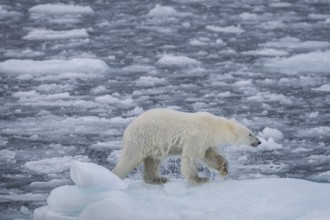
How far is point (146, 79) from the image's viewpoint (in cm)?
1144

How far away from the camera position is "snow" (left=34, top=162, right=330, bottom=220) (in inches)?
206

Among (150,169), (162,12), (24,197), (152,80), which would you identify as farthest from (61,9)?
(150,169)

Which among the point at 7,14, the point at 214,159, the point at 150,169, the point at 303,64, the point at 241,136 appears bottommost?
the point at 7,14

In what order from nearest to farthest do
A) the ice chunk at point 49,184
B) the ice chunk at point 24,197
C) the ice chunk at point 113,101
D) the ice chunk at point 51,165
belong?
the ice chunk at point 24,197, the ice chunk at point 49,184, the ice chunk at point 51,165, the ice chunk at point 113,101

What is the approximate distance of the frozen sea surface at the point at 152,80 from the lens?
7723 millimetres

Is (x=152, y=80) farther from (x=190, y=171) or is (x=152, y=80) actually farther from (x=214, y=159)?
(x=190, y=171)

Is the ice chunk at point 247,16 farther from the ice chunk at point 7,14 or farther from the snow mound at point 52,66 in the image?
the snow mound at point 52,66

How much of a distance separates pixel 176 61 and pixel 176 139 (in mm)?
6649

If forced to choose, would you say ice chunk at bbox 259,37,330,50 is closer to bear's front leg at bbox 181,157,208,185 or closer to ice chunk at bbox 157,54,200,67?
ice chunk at bbox 157,54,200,67

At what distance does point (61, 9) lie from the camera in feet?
58.1

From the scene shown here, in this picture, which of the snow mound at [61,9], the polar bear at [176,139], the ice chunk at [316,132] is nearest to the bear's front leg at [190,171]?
the polar bear at [176,139]

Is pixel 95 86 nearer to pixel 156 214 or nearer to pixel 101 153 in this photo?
pixel 101 153

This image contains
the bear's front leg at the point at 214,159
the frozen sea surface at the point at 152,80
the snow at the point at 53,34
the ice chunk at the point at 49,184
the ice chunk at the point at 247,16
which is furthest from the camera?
the ice chunk at the point at 247,16

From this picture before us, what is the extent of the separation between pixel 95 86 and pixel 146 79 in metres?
0.72
